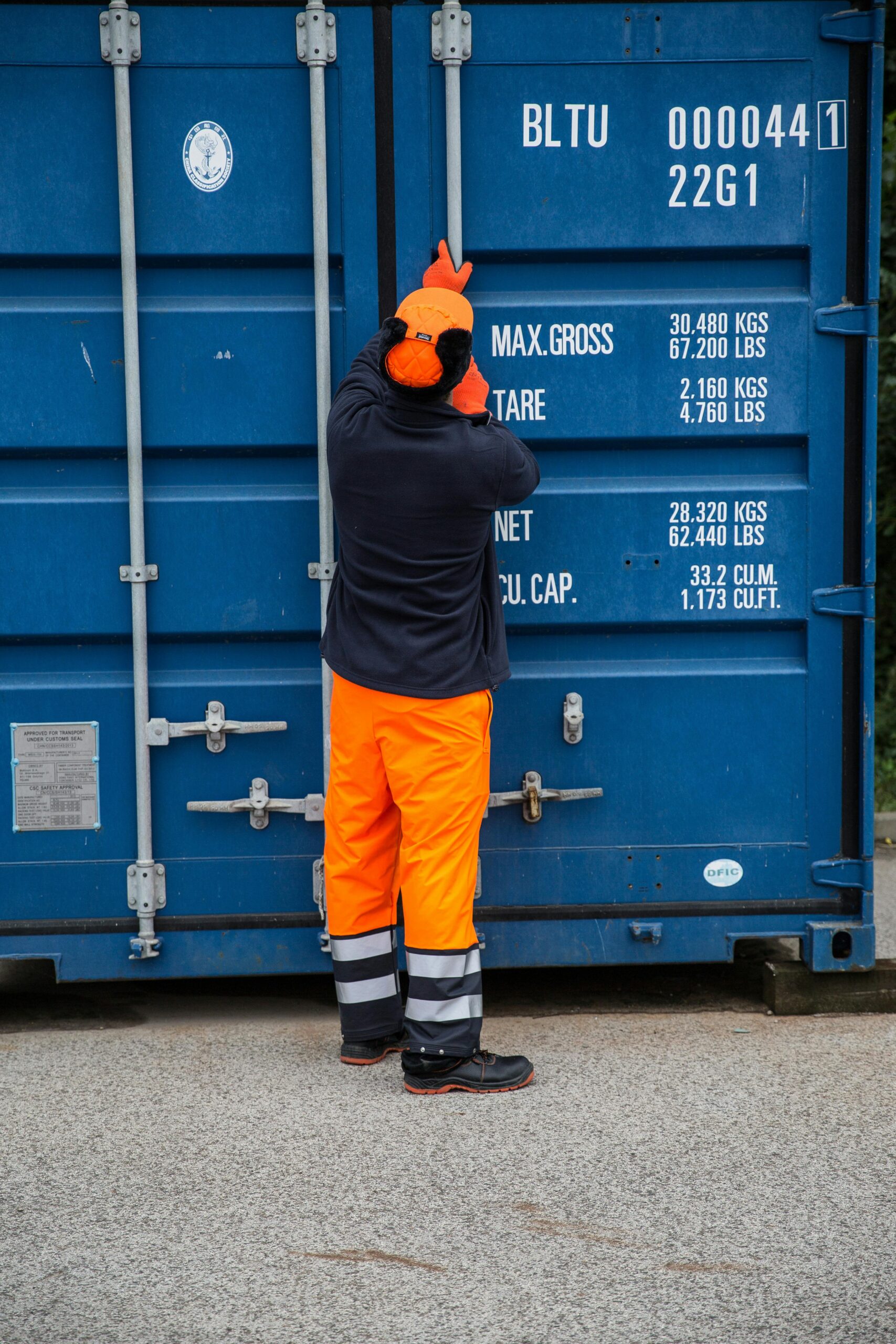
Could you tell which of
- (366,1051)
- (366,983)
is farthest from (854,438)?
(366,1051)

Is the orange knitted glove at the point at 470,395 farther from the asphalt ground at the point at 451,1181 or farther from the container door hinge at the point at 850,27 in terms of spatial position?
the asphalt ground at the point at 451,1181

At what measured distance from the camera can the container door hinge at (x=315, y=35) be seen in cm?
353

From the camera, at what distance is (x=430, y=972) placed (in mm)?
3395

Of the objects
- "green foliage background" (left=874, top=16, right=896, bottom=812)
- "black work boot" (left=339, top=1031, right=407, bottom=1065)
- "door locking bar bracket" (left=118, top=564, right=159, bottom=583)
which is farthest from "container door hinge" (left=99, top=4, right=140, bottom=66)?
"green foliage background" (left=874, top=16, right=896, bottom=812)

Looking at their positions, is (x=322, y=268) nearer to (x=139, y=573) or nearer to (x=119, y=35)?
(x=119, y=35)

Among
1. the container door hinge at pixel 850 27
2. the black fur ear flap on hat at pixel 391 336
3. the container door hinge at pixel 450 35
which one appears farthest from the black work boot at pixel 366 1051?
the container door hinge at pixel 850 27

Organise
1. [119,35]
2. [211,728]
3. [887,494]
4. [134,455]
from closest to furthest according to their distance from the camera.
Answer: [119,35] → [134,455] → [211,728] → [887,494]

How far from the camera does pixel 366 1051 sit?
143 inches

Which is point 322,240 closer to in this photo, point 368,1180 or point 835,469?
point 835,469

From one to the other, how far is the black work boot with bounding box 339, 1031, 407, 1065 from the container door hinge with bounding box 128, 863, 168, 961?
24.9 inches

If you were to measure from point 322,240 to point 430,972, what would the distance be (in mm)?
2014

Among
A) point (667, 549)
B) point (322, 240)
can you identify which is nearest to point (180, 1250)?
point (667, 549)

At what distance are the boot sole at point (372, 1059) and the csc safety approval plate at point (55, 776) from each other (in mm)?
985

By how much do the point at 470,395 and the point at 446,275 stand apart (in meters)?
0.34
